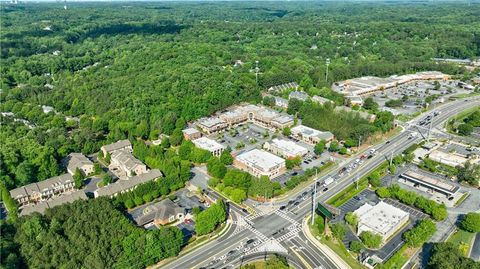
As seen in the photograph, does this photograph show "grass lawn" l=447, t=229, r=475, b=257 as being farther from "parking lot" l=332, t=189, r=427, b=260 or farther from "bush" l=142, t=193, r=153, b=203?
"bush" l=142, t=193, r=153, b=203

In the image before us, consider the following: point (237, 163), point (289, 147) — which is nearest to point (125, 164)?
point (237, 163)

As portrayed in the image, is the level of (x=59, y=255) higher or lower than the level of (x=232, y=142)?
higher

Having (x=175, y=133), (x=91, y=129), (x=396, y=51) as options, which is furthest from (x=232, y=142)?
(x=396, y=51)

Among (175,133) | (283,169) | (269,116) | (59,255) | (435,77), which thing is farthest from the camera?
(435,77)

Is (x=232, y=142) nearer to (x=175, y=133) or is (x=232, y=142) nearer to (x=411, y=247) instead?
(x=175, y=133)

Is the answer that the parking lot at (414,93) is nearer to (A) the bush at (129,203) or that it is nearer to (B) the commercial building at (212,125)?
(B) the commercial building at (212,125)

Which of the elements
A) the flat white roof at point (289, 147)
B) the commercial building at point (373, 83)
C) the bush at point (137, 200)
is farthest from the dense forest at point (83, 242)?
the commercial building at point (373, 83)

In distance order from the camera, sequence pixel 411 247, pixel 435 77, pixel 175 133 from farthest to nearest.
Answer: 1. pixel 435 77
2. pixel 175 133
3. pixel 411 247

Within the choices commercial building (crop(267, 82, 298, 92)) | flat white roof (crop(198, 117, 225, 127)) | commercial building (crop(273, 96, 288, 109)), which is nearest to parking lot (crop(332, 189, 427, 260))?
flat white roof (crop(198, 117, 225, 127))
